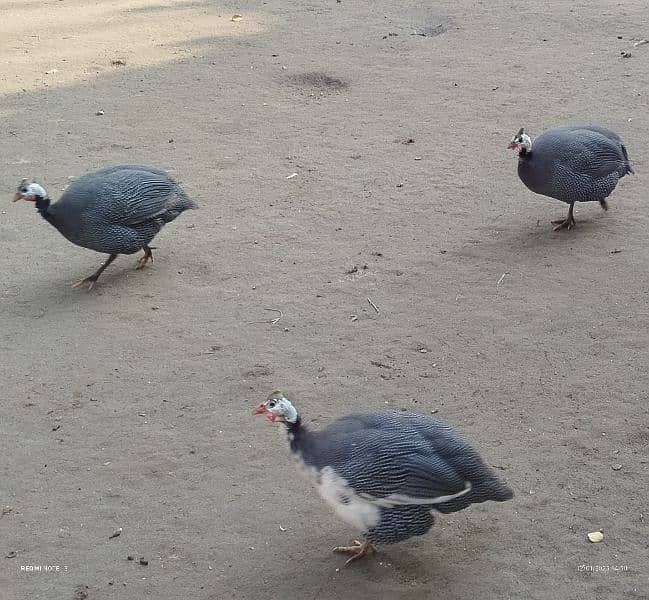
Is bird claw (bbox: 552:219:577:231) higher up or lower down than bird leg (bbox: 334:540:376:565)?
higher up

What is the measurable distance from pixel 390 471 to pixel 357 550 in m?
0.47

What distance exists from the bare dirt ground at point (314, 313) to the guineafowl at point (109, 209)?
0.28 metres

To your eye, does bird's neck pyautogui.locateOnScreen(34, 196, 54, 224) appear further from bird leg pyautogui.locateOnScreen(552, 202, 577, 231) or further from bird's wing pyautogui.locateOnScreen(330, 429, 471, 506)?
bird leg pyautogui.locateOnScreen(552, 202, 577, 231)

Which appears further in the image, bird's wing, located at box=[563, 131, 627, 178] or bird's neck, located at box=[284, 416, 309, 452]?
bird's wing, located at box=[563, 131, 627, 178]

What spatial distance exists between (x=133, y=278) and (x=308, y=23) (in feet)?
17.3

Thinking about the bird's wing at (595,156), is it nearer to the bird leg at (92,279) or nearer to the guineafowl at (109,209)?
the guineafowl at (109,209)

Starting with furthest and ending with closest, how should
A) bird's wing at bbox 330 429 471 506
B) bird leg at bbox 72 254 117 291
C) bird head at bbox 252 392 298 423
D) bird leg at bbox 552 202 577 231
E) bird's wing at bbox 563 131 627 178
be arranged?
bird leg at bbox 552 202 577 231, bird's wing at bbox 563 131 627 178, bird leg at bbox 72 254 117 291, bird head at bbox 252 392 298 423, bird's wing at bbox 330 429 471 506

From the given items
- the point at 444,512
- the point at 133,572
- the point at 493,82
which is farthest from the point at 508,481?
the point at 493,82

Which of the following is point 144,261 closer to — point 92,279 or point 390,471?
point 92,279

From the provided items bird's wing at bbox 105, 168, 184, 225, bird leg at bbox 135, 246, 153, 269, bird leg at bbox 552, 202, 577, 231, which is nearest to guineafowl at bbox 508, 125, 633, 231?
bird leg at bbox 552, 202, 577, 231

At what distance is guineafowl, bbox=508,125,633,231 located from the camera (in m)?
6.08

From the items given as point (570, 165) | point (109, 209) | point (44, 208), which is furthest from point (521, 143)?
point (44, 208)

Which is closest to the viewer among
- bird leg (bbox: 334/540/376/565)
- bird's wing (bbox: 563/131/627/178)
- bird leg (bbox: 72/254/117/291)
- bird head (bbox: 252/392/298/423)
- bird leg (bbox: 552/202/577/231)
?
bird head (bbox: 252/392/298/423)

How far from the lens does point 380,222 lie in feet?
21.0
